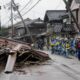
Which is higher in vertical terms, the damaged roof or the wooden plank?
the damaged roof

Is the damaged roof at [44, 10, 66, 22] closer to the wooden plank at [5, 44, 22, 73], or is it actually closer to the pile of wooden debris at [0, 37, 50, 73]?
the pile of wooden debris at [0, 37, 50, 73]

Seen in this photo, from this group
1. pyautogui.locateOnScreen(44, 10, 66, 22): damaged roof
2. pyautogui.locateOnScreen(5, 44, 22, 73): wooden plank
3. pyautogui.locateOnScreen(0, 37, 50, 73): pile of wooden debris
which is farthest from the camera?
pyautogui.locateOnScreen(44, 10, 66, 22): damaged roof

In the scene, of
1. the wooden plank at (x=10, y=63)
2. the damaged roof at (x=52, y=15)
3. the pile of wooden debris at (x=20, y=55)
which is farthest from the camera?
the damaged roof at (x=52, y=15)

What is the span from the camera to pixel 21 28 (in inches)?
3578

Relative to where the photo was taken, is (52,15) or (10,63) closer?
(10,63)

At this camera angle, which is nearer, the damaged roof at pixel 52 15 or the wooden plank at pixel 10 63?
the wooden plank at pixel 10 63

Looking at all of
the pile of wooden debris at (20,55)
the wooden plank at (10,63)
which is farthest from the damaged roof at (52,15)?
the wooden plank at (10,63)

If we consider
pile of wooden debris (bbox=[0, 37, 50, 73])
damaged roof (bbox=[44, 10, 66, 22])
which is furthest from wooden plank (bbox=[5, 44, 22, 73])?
damaged roof (bbox=[44, 10, 66, 22])

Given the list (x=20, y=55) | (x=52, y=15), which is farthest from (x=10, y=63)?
(x=52, y=15)

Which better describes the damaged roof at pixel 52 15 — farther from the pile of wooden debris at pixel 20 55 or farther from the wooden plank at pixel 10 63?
the wooden plank at pixel 10 63

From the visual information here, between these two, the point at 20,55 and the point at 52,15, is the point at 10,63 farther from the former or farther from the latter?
the point at 52,15

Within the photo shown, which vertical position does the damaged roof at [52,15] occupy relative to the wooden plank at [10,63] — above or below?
above

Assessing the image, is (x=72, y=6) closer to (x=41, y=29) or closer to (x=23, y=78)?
(x=23, y=78)

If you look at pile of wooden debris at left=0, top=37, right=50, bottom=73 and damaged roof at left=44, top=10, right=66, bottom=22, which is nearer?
pile of wooden debris at left=0, top=37, right=50, bottom=73
